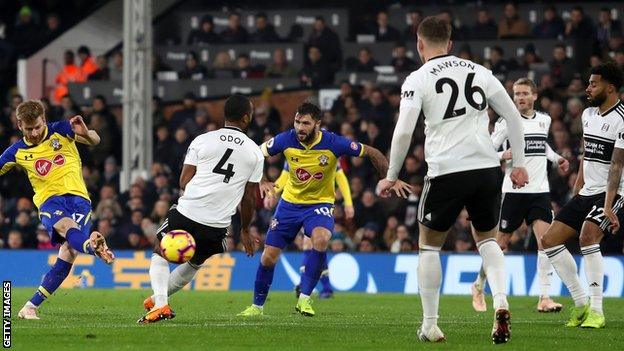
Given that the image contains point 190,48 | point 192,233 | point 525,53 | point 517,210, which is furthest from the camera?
point 190,48

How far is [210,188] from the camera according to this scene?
1231 centimetres

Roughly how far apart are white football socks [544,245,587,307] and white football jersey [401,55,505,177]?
3.11 m

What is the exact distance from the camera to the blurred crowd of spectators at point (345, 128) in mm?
23172

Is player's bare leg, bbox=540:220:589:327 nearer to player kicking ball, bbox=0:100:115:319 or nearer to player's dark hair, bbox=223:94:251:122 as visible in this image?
player's dark hair, bbox=223:94:251:122

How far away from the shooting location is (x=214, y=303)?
1717 centimetres

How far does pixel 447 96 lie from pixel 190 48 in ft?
62.2

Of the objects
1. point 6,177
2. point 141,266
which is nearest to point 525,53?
point 141,266

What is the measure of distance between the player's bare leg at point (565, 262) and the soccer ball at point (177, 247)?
12.3 feet

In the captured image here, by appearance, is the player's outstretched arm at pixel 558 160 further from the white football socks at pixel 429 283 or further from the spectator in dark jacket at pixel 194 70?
the spectator in dark jacket at pixel 194 70

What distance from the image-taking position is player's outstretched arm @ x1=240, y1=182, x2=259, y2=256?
12.7m

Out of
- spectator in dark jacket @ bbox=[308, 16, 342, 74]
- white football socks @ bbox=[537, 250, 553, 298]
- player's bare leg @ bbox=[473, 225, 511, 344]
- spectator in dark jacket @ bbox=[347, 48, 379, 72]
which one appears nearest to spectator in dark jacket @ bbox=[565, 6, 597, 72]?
spectator in dark jacket @ bbox=[347, 48, 379, 72]

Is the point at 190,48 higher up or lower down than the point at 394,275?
higher up

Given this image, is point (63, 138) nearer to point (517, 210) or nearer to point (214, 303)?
point (214, 303)

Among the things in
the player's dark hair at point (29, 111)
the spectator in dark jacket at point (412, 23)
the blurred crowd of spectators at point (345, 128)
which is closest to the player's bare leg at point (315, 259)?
the player's dark hair at point (29, 111)
